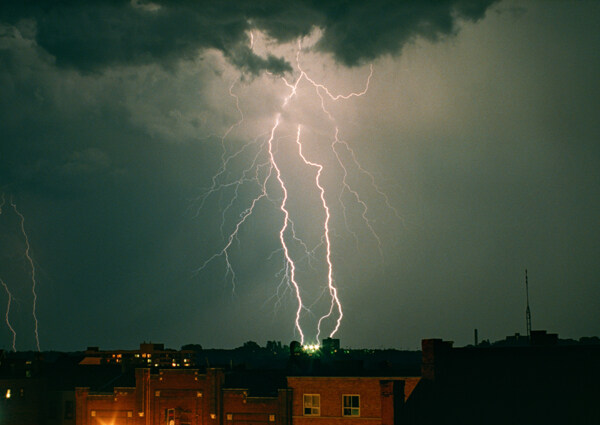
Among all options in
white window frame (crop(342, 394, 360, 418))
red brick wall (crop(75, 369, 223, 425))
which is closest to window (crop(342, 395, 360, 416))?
white window frame (crop(342, 394, 360, 418))

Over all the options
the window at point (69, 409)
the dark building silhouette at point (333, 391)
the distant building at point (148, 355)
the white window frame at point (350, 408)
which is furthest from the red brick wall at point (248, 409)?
the distant building at point (148, 355)

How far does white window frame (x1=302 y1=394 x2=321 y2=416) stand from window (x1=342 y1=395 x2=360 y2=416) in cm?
149

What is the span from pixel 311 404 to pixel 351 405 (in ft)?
7.76

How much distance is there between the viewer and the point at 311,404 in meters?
43.4

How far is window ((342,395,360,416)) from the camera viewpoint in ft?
140

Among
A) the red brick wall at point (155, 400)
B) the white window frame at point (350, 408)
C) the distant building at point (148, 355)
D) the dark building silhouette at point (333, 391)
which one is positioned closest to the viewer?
the dark building silhouette at point (333, 391)

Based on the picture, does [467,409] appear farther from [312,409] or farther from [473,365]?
[312,409]

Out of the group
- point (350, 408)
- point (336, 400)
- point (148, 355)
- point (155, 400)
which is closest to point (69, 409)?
point (155, 400)

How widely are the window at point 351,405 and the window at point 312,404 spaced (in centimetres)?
149

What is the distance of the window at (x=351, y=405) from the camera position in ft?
140

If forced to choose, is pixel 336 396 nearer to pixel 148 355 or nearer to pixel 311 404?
pixel 311 404

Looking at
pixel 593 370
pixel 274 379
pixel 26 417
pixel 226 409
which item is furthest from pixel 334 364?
pixel 26 417

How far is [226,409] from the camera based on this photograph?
149 ft

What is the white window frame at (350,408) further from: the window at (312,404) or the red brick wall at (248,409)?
the red brick wall at (248,409)
